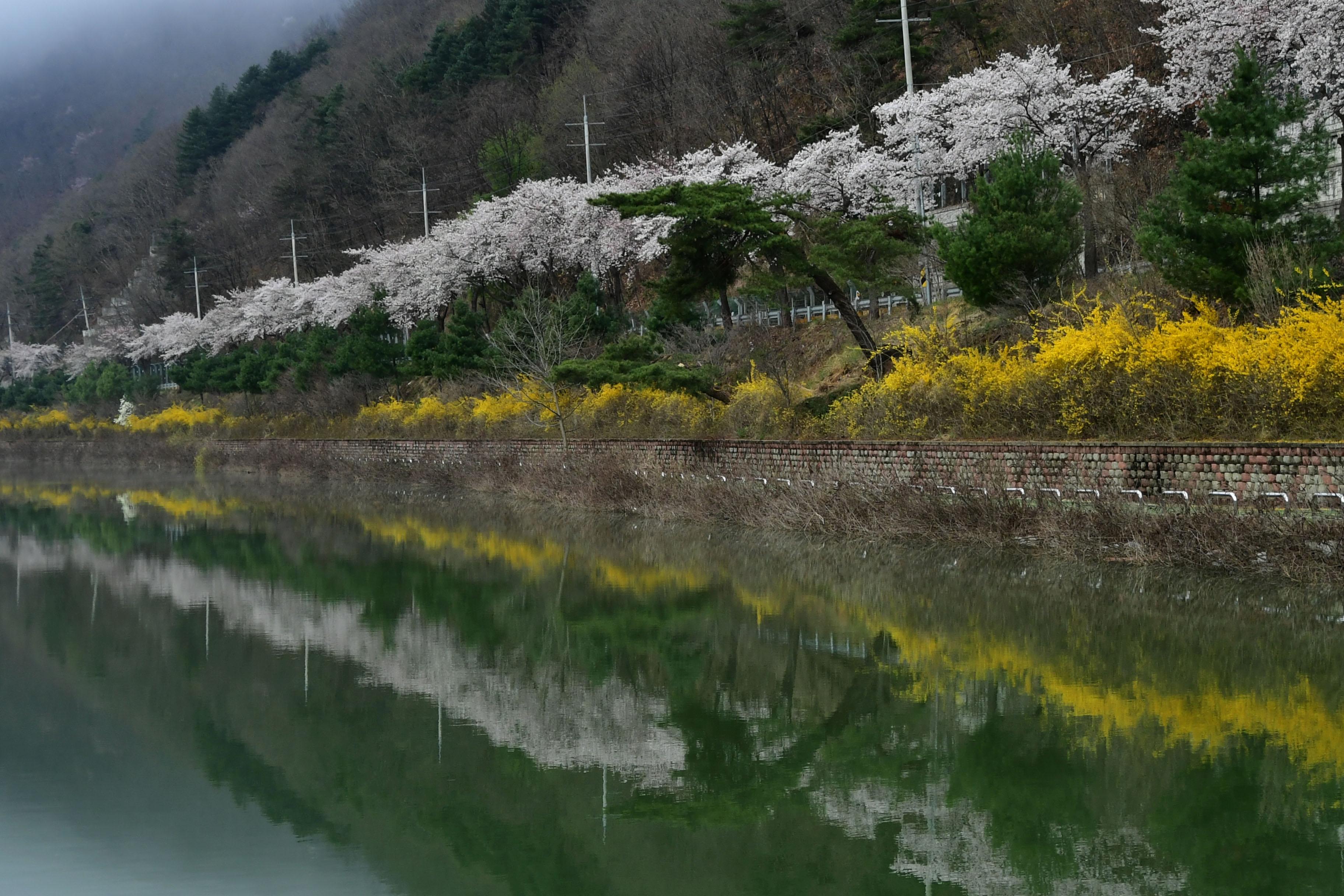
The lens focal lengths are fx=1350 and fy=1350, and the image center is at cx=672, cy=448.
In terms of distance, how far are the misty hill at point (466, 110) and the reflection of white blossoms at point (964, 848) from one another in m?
24.0

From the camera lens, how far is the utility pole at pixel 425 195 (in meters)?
60.3

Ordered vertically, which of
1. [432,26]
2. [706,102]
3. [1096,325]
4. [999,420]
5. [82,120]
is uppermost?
[82,120]

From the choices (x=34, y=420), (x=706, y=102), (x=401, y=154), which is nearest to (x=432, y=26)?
(x=401, y=154)

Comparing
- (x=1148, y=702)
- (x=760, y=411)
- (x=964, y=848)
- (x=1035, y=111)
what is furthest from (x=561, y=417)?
(x=964, y=848)

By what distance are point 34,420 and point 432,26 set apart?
40572 mm

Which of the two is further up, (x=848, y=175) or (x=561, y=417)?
(x=848, y=175)

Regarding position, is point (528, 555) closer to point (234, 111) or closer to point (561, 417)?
point (561, 417)

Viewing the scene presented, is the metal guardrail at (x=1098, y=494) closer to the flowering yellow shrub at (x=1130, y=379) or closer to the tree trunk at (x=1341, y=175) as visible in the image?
the flowering yellow shrub at (x=1130, y=379)

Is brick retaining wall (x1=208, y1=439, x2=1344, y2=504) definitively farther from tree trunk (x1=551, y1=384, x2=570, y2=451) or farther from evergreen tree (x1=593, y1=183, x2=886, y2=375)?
evergreen tree (x1=593, y1=183, x2=886, y2=375)

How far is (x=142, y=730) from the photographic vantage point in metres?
11.6

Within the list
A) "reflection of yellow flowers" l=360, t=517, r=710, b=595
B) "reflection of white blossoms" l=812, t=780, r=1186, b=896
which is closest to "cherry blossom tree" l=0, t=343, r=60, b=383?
"reflection of yellow flowers" l=360, t=517, r=710, b=595

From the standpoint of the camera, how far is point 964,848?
768cm

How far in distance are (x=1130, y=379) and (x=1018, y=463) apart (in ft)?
6.77

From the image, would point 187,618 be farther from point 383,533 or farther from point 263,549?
point 383,533
